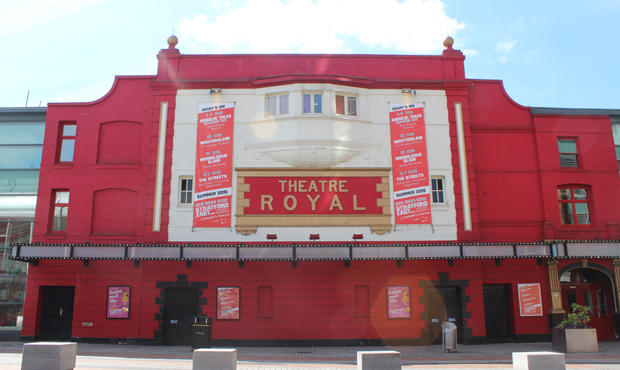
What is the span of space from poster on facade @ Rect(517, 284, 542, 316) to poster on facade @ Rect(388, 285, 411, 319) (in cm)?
516

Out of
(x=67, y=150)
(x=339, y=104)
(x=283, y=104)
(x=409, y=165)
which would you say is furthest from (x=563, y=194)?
(x=67, y=150)

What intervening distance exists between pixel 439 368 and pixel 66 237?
54.3ft

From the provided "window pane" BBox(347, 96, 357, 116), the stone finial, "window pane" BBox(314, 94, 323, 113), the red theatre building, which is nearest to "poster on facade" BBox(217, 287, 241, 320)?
the red theatre building

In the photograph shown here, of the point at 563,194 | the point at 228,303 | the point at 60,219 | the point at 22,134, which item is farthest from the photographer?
the point at 22,134

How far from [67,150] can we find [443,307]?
18783 millimetres

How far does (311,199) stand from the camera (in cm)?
2053

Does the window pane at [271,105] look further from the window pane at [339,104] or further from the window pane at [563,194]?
the window pane at [563,194]

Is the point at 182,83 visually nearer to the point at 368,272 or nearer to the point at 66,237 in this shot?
the point at 66,237

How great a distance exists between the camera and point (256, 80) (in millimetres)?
21297

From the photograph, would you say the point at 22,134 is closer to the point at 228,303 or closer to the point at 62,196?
the point at 62,196

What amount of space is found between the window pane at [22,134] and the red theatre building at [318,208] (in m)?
1.22

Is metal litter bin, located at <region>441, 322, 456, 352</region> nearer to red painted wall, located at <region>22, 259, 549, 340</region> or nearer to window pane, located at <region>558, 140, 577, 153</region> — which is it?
red painted wall, located at <region>22, 259, 549, 340</region>

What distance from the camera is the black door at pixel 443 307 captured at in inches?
798

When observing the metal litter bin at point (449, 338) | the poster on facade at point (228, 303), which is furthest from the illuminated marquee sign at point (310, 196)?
the metal litter bin at point (449, 338)
